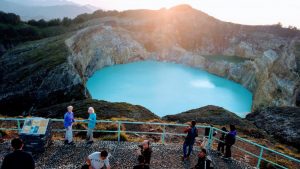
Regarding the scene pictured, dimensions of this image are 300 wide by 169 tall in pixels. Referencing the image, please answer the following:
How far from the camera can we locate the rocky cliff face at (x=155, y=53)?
35.9m

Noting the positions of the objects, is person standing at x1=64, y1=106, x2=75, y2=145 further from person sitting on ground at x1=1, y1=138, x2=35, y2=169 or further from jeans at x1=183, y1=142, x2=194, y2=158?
person sitting on ground at x1=1, y1=138, x2=35, y2=169

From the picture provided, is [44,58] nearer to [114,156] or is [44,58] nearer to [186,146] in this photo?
[114,156]

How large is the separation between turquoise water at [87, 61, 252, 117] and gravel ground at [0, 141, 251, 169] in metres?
27.2

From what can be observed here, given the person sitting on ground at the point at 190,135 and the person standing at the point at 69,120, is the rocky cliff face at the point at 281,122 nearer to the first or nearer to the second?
the person sitting on ground at the point at 190,135

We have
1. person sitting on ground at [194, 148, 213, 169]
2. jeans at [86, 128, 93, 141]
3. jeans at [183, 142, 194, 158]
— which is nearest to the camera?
person sitting on ground at [194, 148, 213, 169]

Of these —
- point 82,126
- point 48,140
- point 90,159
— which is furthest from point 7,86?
point 90,159


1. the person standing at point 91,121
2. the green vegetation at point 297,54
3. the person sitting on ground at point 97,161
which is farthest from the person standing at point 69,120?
the green vegetation at point 297,54

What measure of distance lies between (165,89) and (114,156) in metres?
41.7

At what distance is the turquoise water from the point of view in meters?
45.7

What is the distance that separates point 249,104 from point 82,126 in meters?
43.4

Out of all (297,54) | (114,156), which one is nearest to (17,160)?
(114,156)

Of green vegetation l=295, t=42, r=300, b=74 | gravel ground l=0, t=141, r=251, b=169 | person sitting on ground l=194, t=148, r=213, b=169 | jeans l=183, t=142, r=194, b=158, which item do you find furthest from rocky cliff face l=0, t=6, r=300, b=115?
person sitting on ground l=194, t=148, r=213, b=169

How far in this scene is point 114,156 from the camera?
1184 centimetres

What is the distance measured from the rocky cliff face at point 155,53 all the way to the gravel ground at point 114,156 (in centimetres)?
2238
